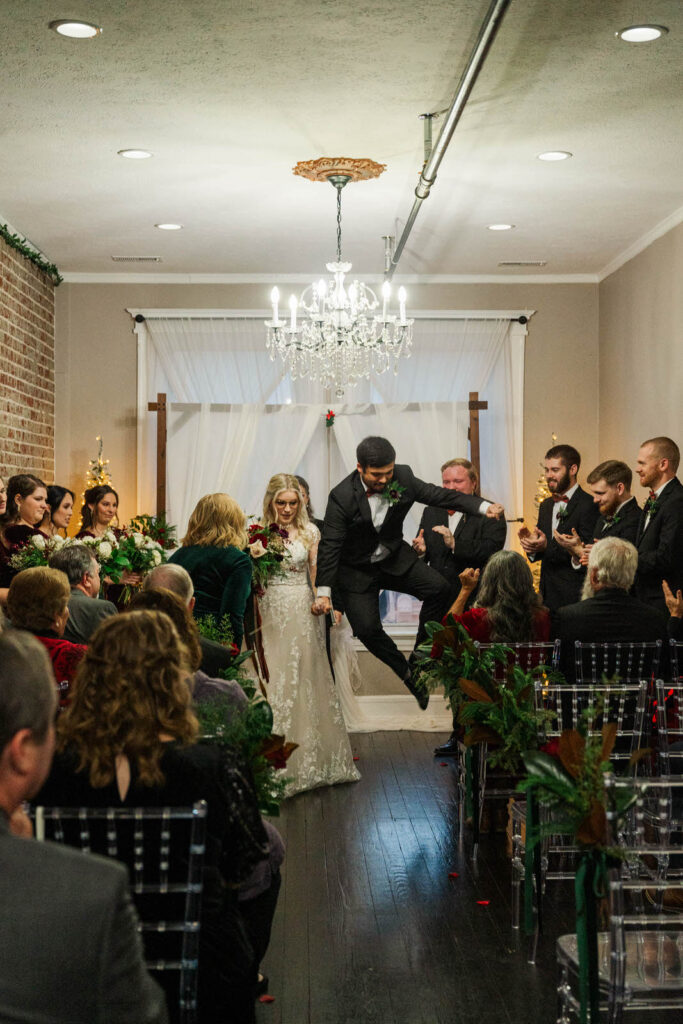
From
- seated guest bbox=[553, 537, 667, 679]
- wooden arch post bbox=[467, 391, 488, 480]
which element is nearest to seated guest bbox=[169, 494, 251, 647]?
seated guest bbox=[553, 537, 667, 679]

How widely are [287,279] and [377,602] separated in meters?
3.49

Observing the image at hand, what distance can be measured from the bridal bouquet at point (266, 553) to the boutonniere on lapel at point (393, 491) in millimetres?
671

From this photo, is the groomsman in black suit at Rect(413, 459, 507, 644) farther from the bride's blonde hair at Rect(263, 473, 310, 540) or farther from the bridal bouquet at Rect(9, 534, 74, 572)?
the bridal bouquet at Rect(9, 534, 74, 572)

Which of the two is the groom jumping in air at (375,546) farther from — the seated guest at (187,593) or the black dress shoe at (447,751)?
the seated guest at (187,593)

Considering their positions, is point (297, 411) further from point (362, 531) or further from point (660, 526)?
point (660, 526)

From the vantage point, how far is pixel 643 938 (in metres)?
2.88

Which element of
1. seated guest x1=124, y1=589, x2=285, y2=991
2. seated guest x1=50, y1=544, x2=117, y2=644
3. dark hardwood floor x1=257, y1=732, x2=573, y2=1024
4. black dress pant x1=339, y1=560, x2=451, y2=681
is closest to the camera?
seated guest x1=124, y1=589, x2=285, y2=991

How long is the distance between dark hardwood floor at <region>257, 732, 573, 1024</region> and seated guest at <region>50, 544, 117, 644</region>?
1355mm

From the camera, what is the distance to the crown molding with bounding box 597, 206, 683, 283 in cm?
727

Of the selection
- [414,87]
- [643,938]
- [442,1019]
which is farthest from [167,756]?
[414,87]

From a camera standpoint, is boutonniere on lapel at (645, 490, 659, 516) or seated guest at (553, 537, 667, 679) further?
boutonniere on lapel at (645, 490, 659, 516)

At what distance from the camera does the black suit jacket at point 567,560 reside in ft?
23.8

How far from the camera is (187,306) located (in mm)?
9242

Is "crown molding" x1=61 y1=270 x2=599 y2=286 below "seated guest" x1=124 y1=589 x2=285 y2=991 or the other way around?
the other way around
